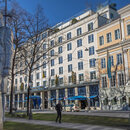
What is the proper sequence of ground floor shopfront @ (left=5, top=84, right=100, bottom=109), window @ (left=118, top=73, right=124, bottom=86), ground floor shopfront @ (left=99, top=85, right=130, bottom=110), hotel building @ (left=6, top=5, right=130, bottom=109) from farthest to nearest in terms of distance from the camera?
ground floor shopfront @ (left=5, top=84, right=100, bottom=109), hotel building @ (left=6, top=5, right=130, bottom=109), window @ (left=118, top=73, right=124, bottom=86), ground floor shopfront @ (left=99, top=85, right=130, bottom=110)

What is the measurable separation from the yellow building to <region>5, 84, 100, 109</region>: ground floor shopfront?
2604 millimetres

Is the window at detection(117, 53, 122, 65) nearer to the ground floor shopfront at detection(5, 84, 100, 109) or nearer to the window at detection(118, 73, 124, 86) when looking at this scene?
the window at detection(118, 73, 124, 86)

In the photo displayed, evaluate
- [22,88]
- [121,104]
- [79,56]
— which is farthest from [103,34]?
[22,88]

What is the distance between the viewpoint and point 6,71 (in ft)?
15.7

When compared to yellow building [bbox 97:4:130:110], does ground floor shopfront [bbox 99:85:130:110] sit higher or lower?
lower

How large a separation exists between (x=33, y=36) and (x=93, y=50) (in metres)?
20.1

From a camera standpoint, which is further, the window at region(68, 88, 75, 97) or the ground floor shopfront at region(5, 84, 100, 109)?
the window at region(68, 88, 75, 97)

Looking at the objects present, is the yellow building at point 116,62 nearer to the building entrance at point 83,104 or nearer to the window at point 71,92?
the building entrance at point 83,104

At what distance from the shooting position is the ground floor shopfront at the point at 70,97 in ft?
127

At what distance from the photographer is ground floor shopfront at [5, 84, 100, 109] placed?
3872 cm

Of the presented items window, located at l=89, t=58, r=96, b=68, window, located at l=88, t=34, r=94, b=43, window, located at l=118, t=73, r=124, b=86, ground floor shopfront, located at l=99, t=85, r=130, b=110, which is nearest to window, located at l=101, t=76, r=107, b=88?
ground floor shopfront, located at l=99, t=85, r=130, b=110

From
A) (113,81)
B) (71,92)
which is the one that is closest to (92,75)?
(113,81)

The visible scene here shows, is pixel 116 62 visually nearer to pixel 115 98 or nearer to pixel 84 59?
pixel 115 98

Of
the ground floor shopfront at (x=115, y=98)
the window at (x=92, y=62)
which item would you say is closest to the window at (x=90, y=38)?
the window at (x=92, y=62)
